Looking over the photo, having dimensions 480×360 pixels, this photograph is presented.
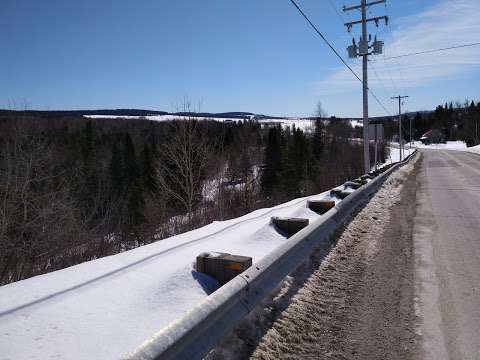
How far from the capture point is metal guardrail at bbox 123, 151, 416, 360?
211 centimetres

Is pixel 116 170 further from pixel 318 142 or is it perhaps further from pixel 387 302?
pixel 387 302

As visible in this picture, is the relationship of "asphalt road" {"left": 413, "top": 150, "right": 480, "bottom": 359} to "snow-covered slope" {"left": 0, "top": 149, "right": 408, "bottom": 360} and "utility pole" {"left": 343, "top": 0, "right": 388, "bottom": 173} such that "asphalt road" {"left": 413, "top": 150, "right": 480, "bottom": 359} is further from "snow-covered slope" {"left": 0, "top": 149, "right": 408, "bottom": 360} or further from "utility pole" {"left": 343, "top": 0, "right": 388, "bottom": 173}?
"utility pole" {"left": 343, "top": 0, "right": 388, "bottom": 173}


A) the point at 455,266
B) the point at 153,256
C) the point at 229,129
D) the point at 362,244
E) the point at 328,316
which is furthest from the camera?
the point at 229,129

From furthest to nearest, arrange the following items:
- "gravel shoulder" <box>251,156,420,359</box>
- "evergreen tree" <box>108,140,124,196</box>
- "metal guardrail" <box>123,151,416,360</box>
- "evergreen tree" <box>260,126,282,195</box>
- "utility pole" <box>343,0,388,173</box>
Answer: "evergreen tree" <box>108,140,124,196</box> < "evergreen tree" <box>260,126,282,195</box> < "utility pole" <box>343,0,388,173</box> < "gravel shoulder" <box>251,156,420,359</box> < "metal guardrail" <box>123,151,416,360</box>

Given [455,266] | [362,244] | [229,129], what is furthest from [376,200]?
[229,129]

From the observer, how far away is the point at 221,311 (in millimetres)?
2725

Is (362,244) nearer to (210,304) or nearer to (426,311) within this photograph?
(426,311)

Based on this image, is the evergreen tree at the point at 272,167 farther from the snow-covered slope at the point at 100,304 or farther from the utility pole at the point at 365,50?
the snow-covered slope at the point at 100,304

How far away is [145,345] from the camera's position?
2.01 meters

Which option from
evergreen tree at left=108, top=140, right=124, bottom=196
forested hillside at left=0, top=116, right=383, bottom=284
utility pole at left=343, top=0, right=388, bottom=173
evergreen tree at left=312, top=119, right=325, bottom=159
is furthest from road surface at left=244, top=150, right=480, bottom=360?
evergreen tree at left=312, top=119, right=325, bottom=159

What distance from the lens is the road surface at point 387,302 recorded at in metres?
3.13

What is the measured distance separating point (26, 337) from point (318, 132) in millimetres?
88823

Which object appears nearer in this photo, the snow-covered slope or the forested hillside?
the snow-covered slope

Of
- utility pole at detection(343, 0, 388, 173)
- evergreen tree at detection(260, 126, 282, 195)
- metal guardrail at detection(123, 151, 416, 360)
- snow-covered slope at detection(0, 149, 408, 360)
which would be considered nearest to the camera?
metal guardrail at detection(123, 151, 416, 360)
